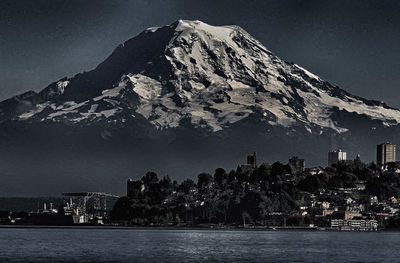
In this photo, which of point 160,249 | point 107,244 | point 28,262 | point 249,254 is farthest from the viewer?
point 107,244

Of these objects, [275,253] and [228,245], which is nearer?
[275,253]

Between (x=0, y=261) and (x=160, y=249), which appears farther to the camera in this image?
(x=160, y=249)

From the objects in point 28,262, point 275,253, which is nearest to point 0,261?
point 28,262

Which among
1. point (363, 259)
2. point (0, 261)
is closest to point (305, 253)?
point (363, 259)

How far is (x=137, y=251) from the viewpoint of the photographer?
5231 inches

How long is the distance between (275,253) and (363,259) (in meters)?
15.0

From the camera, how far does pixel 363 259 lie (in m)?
120

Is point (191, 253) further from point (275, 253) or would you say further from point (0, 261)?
point (0, 261)

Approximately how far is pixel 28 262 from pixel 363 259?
40939 mm

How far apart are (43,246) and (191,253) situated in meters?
25.6

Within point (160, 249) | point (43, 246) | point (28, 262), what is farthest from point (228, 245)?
point (28, 262)

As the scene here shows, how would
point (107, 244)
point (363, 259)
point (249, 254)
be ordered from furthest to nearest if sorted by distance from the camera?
point (107, 244) < point (249, 254) < point (363, 259)

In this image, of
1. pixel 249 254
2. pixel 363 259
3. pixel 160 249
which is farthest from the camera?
pixel 160 249

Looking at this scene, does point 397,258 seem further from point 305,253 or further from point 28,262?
point 28,262
